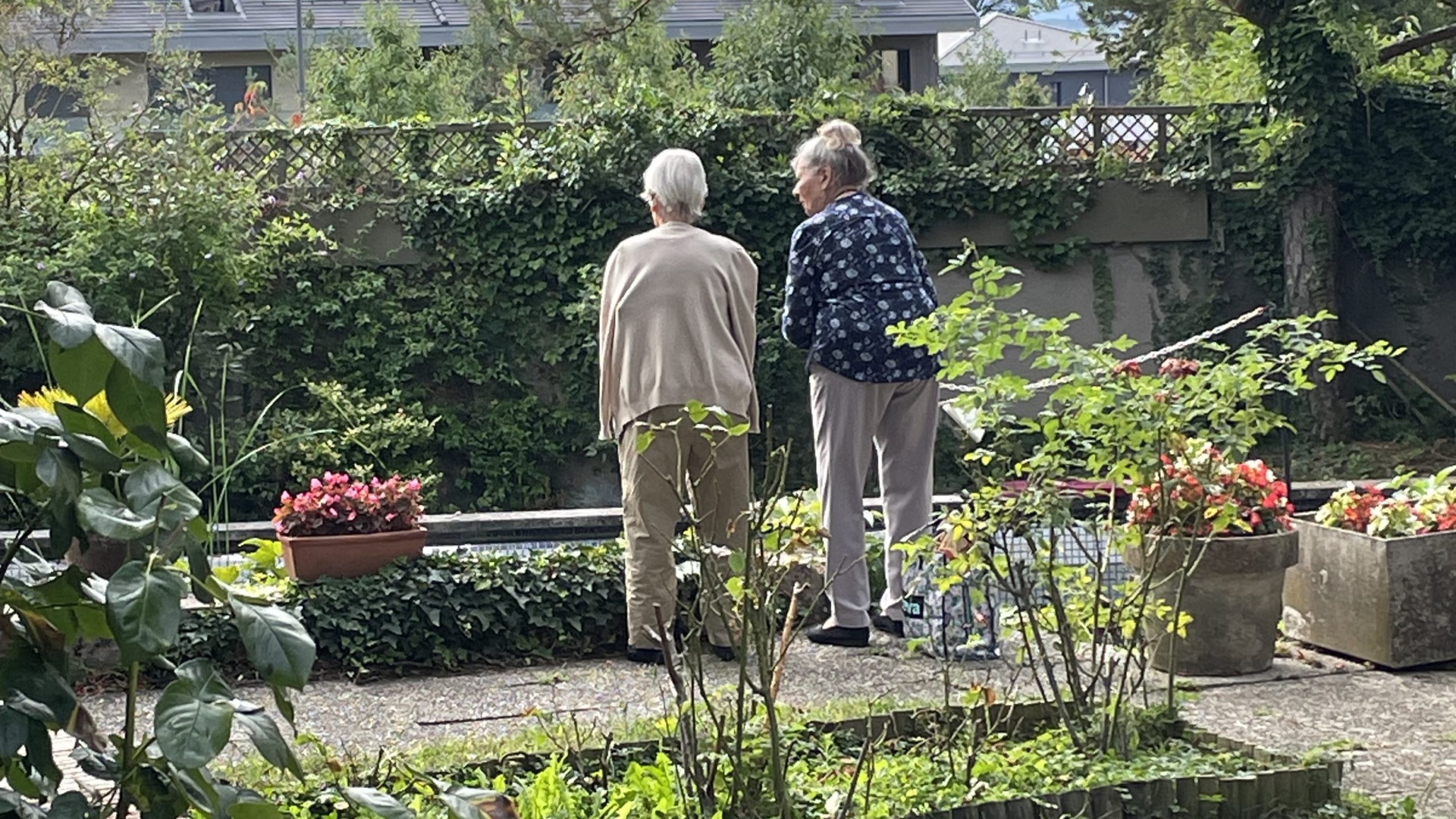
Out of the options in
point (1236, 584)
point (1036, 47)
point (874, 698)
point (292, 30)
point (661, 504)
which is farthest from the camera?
point (1036, 47)

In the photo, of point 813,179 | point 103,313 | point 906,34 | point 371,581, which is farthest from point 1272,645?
point 906,34

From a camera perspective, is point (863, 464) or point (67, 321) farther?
point (863, 464)

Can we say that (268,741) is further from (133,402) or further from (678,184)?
(678,184)

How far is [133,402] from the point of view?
149cm

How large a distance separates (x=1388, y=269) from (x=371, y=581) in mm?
9811

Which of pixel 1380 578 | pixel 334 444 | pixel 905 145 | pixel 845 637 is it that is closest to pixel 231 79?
pixel 905 145

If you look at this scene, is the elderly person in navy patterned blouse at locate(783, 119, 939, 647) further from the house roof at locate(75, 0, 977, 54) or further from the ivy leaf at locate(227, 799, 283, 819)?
the house roof at locate(75, 0, 977, 54)

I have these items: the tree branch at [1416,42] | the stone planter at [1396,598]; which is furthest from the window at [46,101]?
the tree branch at [1416,42]

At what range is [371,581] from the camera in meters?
6.04

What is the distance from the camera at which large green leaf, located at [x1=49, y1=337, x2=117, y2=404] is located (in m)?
1.45

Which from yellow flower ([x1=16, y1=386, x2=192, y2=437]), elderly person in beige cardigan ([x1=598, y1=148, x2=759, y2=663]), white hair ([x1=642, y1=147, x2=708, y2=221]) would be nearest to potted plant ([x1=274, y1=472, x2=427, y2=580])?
elderly person in beige cardigan ([x1=598, y1=148, x2=759, y2=663])

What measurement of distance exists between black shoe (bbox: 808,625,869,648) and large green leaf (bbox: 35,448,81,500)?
15.0ft

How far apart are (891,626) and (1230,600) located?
1.25m

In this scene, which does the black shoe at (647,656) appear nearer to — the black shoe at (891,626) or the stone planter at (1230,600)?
the black shoe at (891,626)
